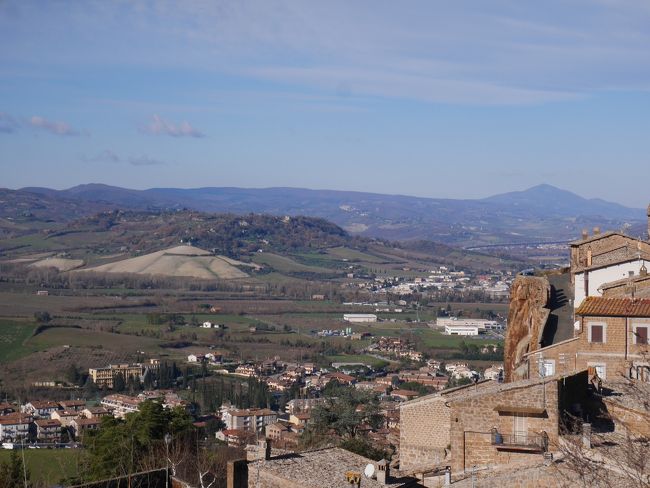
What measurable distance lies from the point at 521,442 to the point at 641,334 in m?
5.11

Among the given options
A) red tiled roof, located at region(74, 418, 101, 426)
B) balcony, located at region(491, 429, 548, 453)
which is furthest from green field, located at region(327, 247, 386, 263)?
balcony, located at region(491, 429, 548, 453)

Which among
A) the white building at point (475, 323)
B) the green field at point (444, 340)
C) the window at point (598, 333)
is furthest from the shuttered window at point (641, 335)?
the white building at point (475, 323)

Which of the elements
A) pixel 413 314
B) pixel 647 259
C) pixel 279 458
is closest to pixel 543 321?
pixel 647 259

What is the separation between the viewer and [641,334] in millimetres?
15273

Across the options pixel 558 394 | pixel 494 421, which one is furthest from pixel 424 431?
pixel 558 394

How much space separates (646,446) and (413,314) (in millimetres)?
107614

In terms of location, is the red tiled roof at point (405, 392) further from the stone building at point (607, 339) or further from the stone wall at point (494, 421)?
the stone wall at point (494, 421)

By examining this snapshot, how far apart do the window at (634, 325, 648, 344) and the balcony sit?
4991 millimetres

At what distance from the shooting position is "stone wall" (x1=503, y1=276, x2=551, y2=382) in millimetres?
18016

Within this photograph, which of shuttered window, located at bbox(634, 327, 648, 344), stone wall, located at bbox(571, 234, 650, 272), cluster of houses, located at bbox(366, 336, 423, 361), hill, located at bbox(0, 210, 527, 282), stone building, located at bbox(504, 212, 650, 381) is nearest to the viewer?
shuttered window, located at bbox(634, 327, 648, 344)

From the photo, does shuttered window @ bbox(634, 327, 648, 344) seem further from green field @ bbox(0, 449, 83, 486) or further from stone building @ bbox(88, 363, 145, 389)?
stone building @ bbox(88, 363, 145, 389)

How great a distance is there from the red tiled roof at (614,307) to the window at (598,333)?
0.57 feet

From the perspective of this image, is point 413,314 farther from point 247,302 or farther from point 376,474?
point 376,474

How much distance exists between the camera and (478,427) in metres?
11.2
